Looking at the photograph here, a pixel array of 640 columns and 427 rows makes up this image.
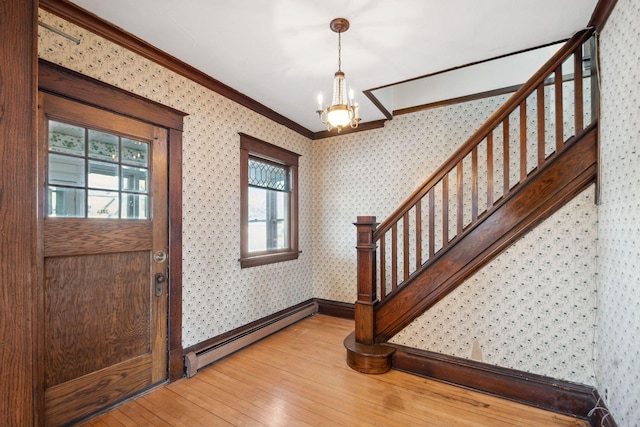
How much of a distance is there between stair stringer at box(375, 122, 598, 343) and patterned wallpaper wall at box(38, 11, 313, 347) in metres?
1.61

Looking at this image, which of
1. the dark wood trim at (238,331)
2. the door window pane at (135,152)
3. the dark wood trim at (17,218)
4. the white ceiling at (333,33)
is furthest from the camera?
the dark wood trim at (238,331)

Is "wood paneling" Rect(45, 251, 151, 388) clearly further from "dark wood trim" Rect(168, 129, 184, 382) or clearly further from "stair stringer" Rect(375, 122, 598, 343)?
"stair stringer" Rect(375, 122, 598, 343)

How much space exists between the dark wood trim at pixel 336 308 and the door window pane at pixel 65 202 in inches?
127

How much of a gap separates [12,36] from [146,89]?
1.91 m

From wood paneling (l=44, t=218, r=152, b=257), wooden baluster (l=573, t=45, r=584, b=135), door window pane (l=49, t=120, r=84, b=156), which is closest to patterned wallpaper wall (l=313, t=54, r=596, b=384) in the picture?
wooden baluster (l=573, t=45, r=584, b=135)

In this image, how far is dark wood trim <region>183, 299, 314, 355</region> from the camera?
273 cm

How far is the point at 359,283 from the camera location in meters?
2.80

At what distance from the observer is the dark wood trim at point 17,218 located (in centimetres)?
68

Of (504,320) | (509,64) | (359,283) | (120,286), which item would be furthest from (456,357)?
(509,64)

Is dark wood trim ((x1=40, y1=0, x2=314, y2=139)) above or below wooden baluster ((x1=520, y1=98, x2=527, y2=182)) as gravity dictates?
above

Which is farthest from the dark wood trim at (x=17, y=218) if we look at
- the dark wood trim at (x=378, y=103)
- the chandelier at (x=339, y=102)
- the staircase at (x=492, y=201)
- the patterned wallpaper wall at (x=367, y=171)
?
the patterned wallpaper wall at (x=367, y=171)

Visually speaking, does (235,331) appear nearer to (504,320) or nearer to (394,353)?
(394,353)

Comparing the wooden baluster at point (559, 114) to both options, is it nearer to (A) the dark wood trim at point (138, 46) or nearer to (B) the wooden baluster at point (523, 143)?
(B) the wooden baluster at point (523, 143)

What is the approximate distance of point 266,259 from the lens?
3.59 m
